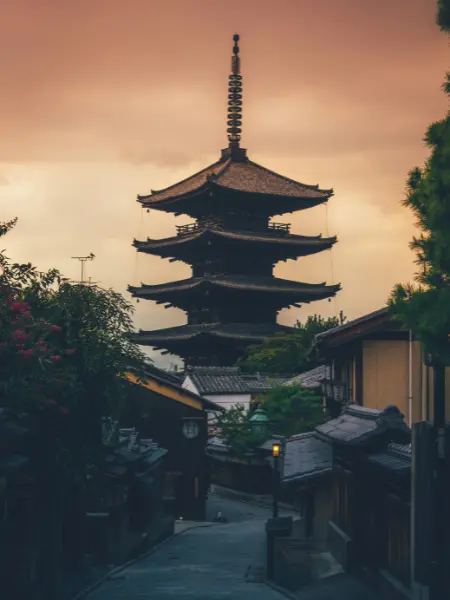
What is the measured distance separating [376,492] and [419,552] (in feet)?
18.9

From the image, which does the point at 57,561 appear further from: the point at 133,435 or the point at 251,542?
the point at 251,542

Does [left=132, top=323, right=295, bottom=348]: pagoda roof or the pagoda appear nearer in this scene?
[left=132, top=323, right=295, bottom=348]: pagoda roof

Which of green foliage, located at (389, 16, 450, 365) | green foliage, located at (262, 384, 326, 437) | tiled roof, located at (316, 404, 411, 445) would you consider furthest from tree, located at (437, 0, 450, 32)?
green foliage, located at (262, 384, 326, 437)

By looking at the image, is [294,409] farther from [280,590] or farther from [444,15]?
[444,15]

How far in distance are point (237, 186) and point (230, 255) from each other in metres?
5.09

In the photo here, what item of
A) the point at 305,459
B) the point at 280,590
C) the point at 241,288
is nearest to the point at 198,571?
the point at 305,459

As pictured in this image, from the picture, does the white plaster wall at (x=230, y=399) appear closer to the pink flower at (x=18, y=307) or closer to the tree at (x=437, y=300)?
the pink flower at (x=18, y=307)

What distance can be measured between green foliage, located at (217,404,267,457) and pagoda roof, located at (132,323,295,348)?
604 inches

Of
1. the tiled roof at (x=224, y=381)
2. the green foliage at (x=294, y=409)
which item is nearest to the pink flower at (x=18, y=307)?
the green foliage at (x=294, y=409)

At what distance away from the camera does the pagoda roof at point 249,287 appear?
7825cm

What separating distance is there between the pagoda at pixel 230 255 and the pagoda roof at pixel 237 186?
77 mm

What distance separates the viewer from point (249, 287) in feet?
256

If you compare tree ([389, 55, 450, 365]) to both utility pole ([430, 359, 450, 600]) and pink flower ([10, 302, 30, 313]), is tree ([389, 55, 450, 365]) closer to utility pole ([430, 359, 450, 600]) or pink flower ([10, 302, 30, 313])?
utility pole ([430, 359, 450, 600])

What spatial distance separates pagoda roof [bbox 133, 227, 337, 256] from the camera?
79000 mm
